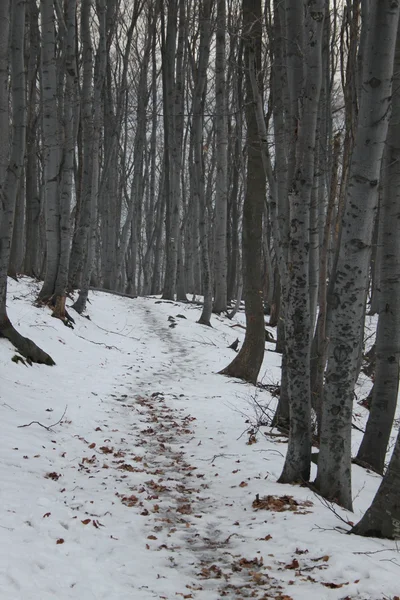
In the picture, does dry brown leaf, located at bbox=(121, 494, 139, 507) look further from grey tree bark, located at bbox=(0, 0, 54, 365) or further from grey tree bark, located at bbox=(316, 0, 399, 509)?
grey tree bark, located at bbox=(0, 0, 54, 365)

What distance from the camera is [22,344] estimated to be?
7.17 metres

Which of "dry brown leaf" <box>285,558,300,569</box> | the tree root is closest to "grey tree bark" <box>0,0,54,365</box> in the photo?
the tree root

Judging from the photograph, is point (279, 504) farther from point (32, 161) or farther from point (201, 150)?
point (32, 161)

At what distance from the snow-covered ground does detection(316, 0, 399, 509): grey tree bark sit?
43 centimetres

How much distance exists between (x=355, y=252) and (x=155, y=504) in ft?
8.55

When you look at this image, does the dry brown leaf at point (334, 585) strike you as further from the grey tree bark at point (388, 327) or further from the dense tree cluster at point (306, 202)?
the grey tree bark at point (388, 327)

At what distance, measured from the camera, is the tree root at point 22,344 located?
Result: 6961 millimetres

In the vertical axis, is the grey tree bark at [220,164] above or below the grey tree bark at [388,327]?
above

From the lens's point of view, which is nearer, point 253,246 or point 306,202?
point 306,202

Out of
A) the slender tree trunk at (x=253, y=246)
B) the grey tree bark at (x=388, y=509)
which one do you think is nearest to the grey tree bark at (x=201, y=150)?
the slender tree trunk at (x=253, y=246)

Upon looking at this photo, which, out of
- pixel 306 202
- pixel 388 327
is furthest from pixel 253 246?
pixel 306 202

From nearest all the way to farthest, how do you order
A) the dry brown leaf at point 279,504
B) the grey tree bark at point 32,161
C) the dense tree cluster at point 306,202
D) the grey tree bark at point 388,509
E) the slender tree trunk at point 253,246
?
the grey tree bark at point 388,509 → the dense tree cluster at point 306,202 → the dry brown leaf at point 279,504 → the slender tree trunk at point 253,246 → the grey tree bark at point 32,161

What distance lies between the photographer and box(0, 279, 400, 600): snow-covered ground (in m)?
2.84

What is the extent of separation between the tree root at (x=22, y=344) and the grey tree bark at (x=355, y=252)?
15.6ft
